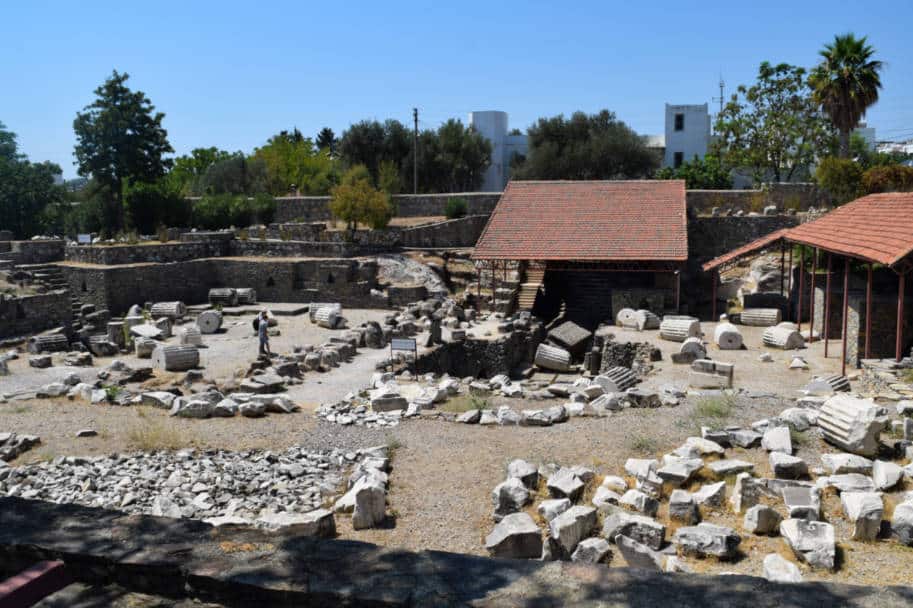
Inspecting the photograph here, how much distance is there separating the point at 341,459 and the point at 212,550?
6.63 m

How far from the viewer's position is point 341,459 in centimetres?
1095

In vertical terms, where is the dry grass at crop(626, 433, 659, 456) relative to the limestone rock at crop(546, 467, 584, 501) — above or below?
above

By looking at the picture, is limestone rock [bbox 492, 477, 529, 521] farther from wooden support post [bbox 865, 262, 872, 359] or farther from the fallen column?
the fallen column

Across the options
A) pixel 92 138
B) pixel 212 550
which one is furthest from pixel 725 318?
pixel 92 138

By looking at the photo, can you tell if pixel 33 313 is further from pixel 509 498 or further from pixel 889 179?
pixel 889 179

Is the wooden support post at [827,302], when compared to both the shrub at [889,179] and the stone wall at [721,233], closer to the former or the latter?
the shrub at [889,179]

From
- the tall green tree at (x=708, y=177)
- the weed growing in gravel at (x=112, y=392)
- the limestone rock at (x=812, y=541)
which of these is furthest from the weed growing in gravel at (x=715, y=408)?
the tall green tree at (x=708, y=177)

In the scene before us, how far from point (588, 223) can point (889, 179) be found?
1124 centimetres

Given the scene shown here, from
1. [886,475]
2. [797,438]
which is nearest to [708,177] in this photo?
[797,438]

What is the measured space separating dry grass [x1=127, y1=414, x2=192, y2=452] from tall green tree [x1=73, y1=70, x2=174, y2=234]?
28041 mm

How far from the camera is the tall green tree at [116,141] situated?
37.6 m

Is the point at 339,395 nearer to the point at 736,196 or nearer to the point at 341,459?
the point at 341,459

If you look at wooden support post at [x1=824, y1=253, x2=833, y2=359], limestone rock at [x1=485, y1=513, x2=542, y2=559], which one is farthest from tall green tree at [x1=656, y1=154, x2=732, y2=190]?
limestone rock at [x1=485, y1=513, x2=542, y2=559]

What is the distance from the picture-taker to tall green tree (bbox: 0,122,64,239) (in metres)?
40.7
